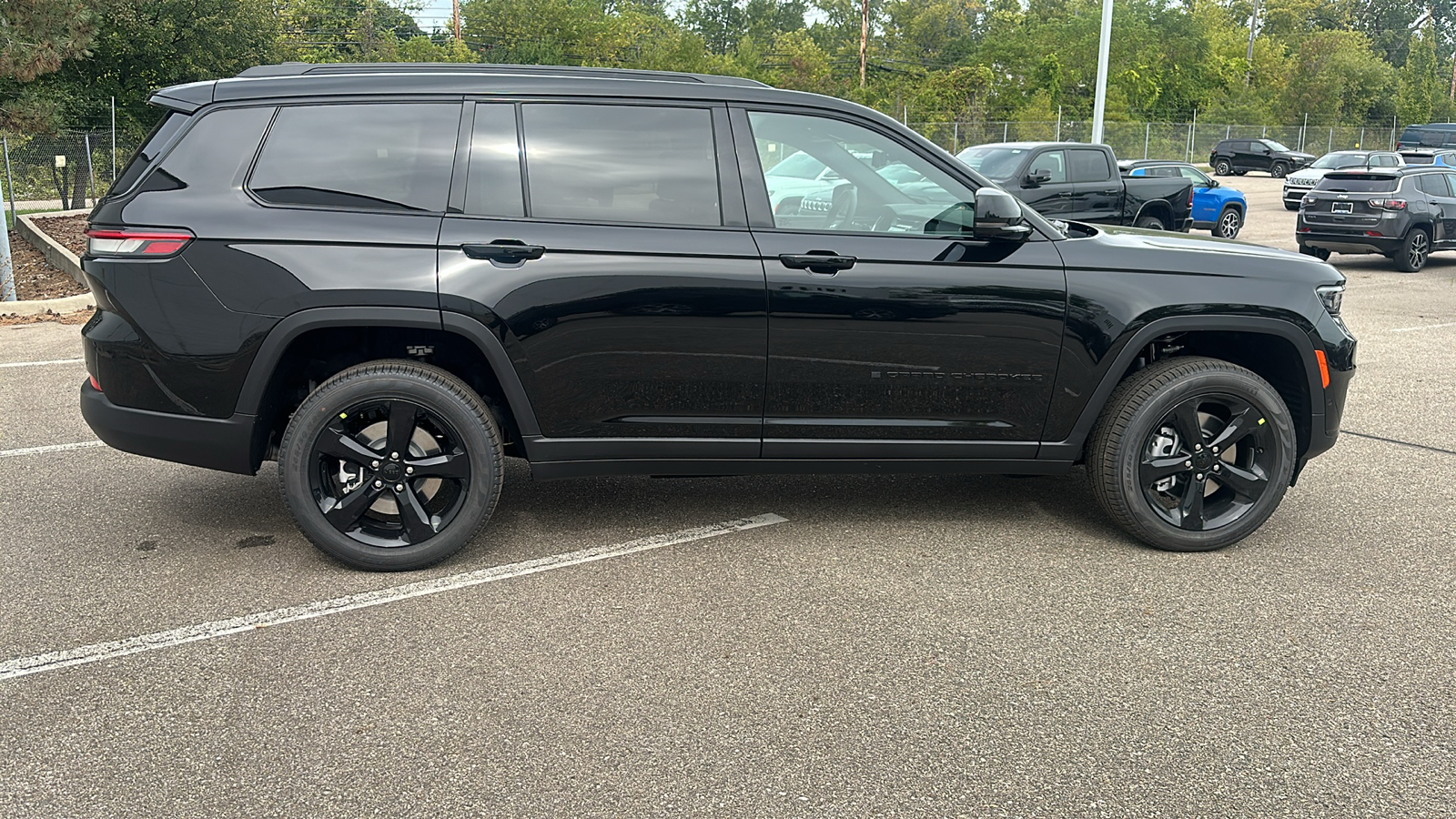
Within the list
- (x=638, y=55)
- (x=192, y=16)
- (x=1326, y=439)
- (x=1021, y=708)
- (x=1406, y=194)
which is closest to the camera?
(x=1021, y=708)

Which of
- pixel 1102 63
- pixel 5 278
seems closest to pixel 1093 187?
pixel 1102 63

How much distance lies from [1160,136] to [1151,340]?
4727cm

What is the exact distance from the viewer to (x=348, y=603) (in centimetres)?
416

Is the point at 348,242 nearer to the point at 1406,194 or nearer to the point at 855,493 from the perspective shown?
the point at 855,493

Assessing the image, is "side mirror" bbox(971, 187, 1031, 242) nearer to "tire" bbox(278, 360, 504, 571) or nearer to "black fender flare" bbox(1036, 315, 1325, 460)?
"black fender flare" bbox(1036, 315, 1325, 460)

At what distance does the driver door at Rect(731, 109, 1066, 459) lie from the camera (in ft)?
14.4

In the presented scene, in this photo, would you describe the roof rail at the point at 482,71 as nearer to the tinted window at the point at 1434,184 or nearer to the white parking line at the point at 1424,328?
the white parking line at the point at 1424,328

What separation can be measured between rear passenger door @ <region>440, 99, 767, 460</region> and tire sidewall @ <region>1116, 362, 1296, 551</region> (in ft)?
5.00

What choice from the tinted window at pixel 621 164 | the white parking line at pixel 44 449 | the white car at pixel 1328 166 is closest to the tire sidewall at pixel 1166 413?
the tinted window at pixel 621 164

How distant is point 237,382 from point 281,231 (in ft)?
1.89

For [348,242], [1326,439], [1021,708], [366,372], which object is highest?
[348,242]

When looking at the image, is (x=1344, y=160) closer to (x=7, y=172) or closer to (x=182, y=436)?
(x=7, y=172)

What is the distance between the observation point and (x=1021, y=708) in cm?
344

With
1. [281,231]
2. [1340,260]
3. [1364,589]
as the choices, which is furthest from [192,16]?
[1364,589]
